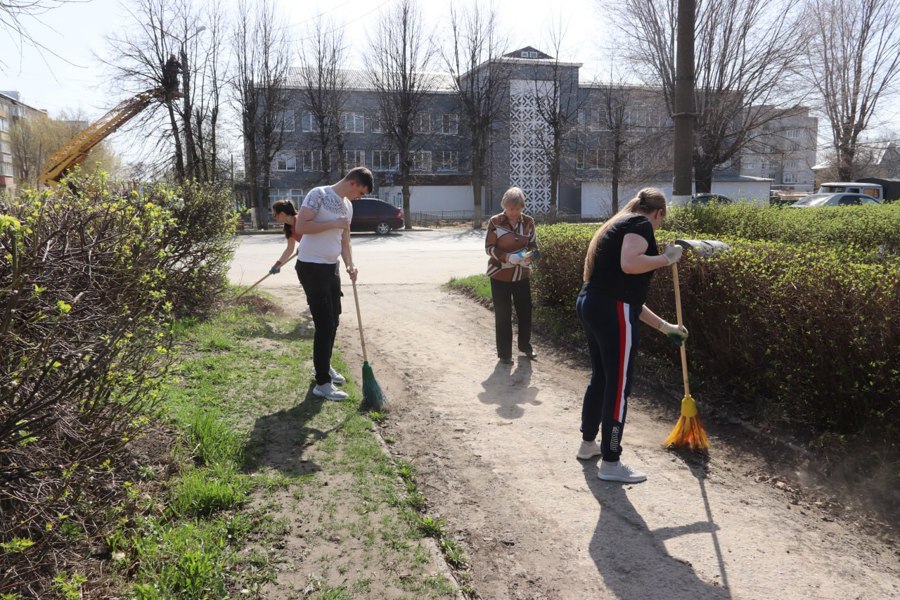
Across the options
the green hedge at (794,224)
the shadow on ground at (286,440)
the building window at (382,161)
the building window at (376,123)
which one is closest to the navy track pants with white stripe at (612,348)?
the shadow on ground at (286,440)

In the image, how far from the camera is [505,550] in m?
3.40

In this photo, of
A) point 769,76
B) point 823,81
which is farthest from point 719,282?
point 823,81

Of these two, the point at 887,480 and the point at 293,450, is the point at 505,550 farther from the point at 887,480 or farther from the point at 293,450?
the point at 887,480

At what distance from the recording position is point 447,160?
5031 centimetres

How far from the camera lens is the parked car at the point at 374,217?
29.6 meters

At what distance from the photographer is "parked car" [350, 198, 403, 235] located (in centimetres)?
2961

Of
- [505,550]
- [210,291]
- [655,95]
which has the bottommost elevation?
[505,550]

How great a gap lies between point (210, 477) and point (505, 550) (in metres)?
1.66

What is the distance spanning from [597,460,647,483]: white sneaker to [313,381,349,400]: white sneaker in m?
2.21

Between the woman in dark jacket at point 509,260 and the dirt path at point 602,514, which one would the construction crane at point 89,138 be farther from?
the dirt path at point 602,514

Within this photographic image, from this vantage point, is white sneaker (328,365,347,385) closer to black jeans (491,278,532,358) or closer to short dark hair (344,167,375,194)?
short dark hair (344,167,375,194)

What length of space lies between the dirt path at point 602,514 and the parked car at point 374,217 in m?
24.0

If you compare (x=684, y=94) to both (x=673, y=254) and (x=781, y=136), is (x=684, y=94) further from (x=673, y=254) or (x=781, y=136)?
(x=781, y=136)

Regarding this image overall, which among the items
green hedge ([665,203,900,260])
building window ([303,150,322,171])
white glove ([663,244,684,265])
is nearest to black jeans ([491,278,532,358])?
green hedge ([665,203,900,260])
